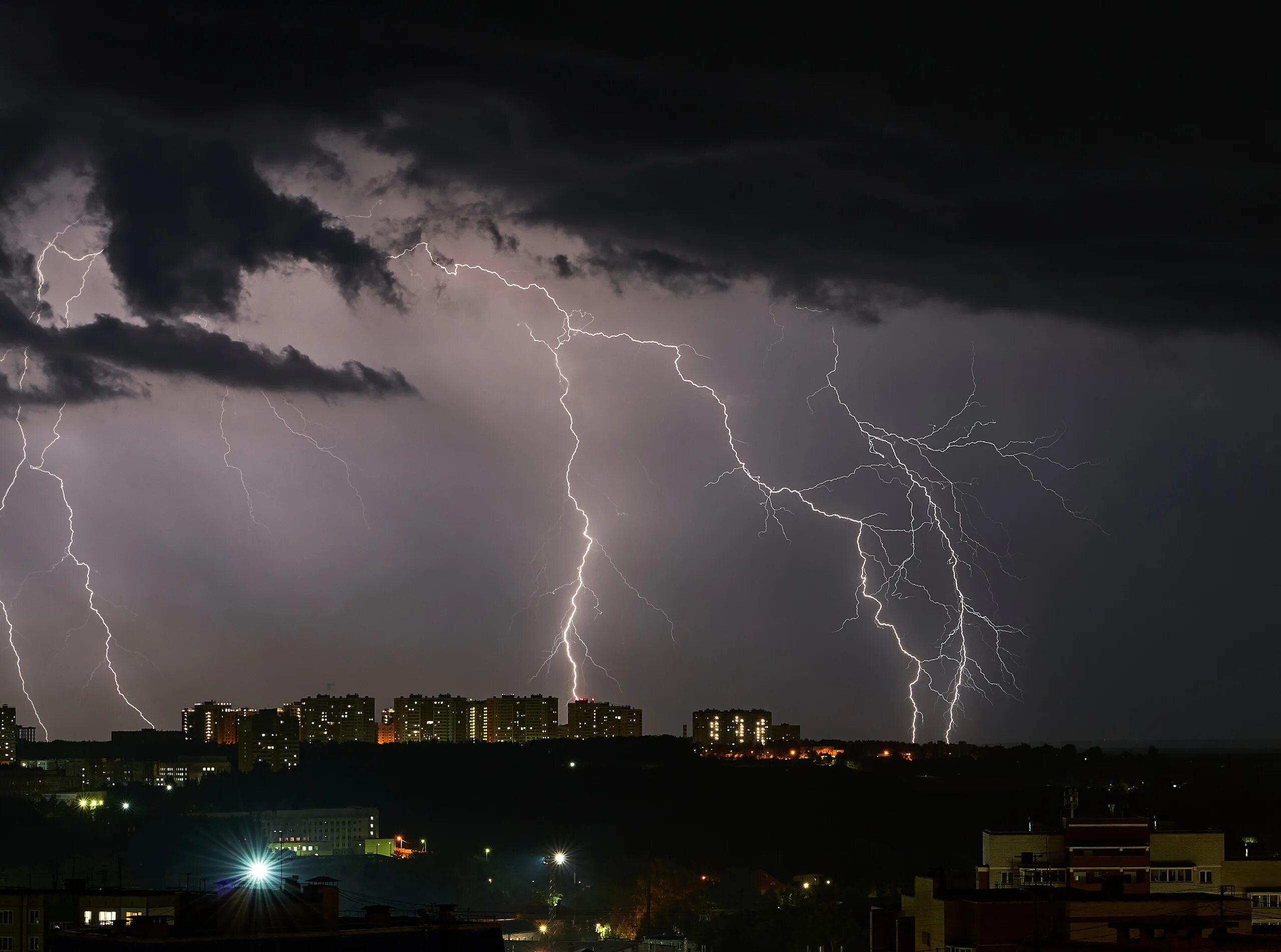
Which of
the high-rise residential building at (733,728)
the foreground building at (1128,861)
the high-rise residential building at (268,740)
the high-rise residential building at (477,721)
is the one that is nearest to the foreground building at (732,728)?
the high-rise residential building at (733,728)

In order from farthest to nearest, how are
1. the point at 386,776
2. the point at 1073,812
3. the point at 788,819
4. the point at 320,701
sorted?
the point at 320,701, the point at 386,776, the point at 788,819, the point at 1073,812

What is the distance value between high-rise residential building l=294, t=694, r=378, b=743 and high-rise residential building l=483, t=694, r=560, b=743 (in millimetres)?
8585

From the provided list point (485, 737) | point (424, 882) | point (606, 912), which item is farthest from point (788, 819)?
point (485, 737)

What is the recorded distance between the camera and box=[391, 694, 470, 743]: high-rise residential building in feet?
387

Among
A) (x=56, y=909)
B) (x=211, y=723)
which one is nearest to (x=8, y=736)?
(x=211, y=723)

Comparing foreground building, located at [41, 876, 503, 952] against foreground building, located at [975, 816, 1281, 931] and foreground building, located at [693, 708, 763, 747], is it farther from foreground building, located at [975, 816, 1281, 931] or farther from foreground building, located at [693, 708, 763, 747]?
foreground building, located at [693, 708, 763, 747]

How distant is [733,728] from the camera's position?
114688mm

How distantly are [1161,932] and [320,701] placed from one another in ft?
347

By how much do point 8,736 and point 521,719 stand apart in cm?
3300

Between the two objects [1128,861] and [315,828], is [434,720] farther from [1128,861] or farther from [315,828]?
[1128,861]

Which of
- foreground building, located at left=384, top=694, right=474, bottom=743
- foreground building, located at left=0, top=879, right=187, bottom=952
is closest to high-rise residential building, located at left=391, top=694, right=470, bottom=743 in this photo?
foreground building, located at left=384, top=694, right=474, bottom=743

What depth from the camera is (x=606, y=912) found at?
211 ft

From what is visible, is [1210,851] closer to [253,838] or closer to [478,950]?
[478,950]

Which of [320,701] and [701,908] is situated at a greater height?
[320,701]
